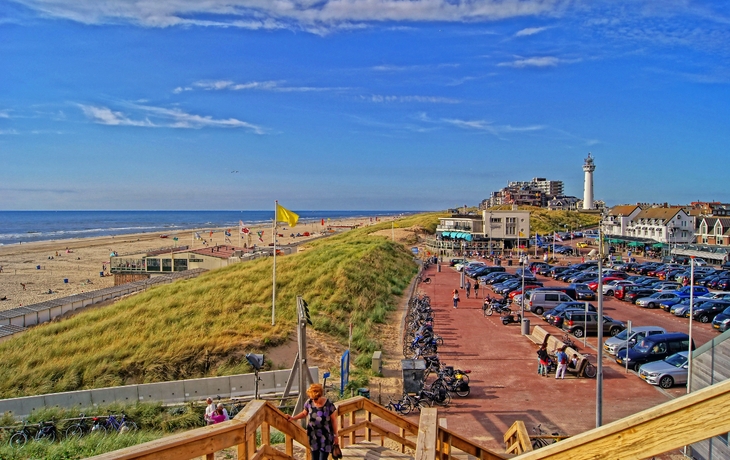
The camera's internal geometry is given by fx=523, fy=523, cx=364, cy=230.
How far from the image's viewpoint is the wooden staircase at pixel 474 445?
7.66ft

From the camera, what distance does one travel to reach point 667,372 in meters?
17.7

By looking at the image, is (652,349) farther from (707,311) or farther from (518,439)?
(518,439)

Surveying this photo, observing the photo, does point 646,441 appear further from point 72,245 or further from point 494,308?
point 72,245

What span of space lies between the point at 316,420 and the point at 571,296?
3229 cm

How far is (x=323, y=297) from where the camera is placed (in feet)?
94.8

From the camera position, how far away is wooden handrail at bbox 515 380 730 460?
7.56ft

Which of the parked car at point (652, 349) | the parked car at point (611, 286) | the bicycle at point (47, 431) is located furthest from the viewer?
the parked car at point (611, 286)

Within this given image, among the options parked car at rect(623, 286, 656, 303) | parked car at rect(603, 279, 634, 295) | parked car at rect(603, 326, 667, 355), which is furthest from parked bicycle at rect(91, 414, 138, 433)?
parked car at rect(603, 279, 634, 295)

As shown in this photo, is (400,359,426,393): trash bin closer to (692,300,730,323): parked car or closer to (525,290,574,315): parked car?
(525,290,574,315): parked car

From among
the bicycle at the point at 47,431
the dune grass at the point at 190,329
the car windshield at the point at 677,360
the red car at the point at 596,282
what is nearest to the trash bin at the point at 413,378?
the dune grass at the point at 190,329

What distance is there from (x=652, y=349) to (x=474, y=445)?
56.2 feet

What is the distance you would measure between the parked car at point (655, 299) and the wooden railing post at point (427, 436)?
33.8m

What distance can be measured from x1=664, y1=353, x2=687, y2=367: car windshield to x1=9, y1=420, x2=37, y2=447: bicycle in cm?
1958

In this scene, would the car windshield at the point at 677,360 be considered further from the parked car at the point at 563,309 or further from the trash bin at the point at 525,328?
the parked car at the point at 563,309
